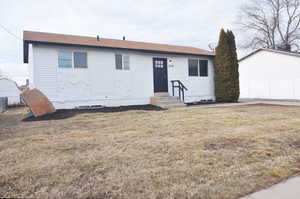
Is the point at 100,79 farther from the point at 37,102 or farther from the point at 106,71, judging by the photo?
the point at 37,102

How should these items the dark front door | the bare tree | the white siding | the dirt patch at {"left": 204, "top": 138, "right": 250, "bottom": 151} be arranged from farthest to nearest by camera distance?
the bare tree, the dark front door, the white siding, the dirt patch at {"left": 204, "top": 138, "right": 250, "bottom": 151}

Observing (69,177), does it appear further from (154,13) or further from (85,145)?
(154,13)

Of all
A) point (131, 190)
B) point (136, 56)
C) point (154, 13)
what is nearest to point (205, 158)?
point (131, 190)

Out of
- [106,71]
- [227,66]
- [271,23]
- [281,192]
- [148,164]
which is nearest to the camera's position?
[281,192]

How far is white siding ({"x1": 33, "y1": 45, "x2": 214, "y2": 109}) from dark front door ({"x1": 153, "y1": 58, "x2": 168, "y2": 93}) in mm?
254

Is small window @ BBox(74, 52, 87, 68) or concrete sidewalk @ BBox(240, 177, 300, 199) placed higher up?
small window @ BBox(74, 52, 87, 68)

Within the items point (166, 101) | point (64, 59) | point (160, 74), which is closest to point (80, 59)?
point (64, 59)

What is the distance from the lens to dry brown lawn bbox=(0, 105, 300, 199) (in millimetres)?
1799

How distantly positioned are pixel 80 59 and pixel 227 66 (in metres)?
8.68

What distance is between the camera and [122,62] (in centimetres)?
988

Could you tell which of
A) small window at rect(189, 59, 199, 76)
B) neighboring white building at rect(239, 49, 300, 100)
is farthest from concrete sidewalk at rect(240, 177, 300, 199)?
neighboring white building at rect(239, 49, 300, 100)

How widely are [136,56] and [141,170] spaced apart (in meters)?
8.67

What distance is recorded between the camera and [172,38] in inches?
775

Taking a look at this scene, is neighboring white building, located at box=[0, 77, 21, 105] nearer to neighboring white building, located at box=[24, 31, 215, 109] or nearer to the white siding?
neighboring white building, located at box=[24, 31, 215, 109]
